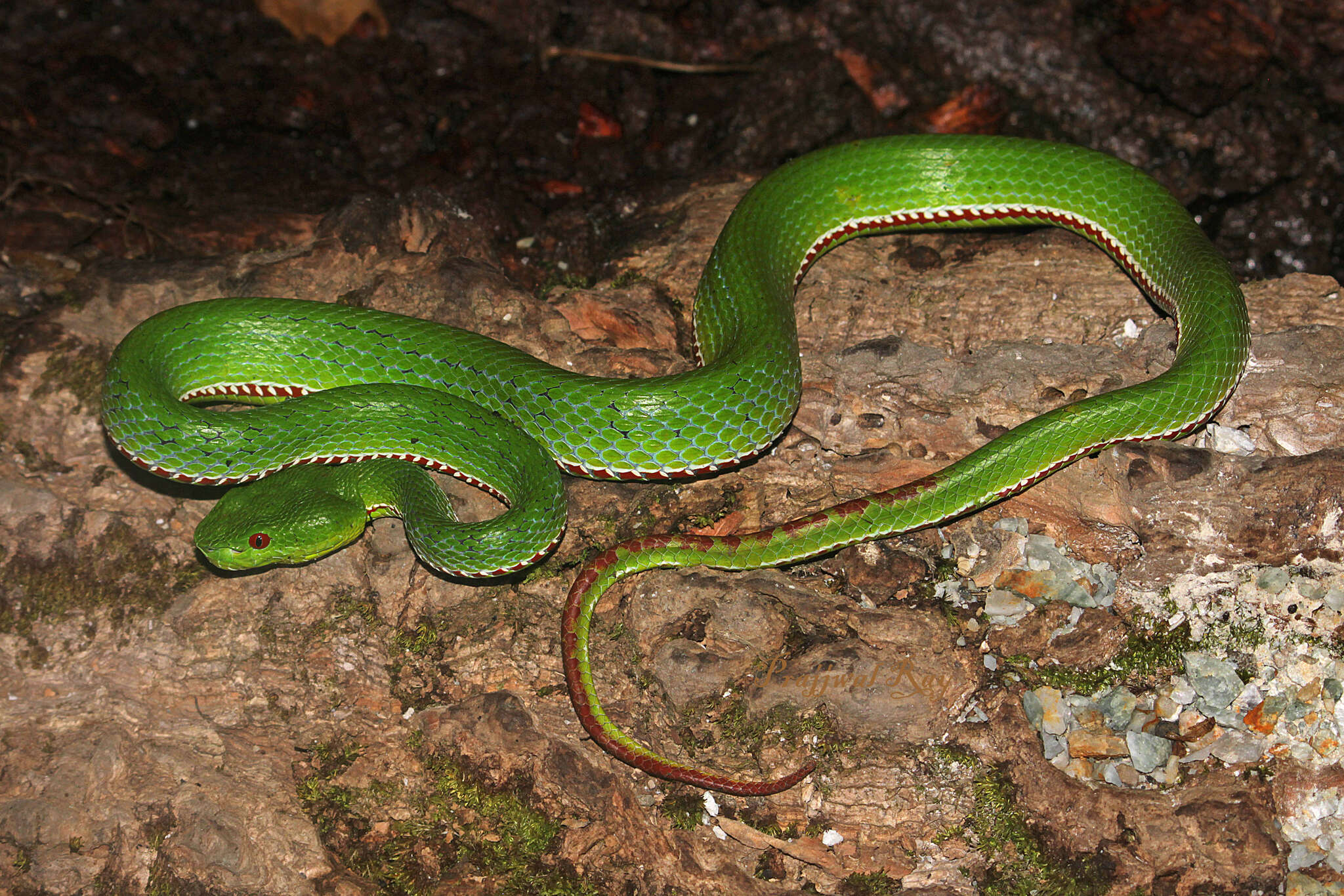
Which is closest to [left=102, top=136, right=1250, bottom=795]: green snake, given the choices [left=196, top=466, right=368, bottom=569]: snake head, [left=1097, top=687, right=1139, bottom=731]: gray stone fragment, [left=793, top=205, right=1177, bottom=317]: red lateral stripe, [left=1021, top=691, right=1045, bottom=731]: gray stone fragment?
[left=196, top=466, right=368, bottom=569]: snake head

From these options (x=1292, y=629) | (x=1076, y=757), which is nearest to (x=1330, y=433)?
(x=1292, y=629)

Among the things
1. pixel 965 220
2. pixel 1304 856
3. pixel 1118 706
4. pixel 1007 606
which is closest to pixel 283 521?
pixel 1007 606

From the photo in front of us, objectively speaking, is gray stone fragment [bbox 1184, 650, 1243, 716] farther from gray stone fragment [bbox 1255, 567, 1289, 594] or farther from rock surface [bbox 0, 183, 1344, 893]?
gray stone fragment [bbox 1255, 567, 1289, 594]

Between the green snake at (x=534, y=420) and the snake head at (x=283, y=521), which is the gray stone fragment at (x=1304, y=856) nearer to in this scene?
the green snake at (x=534, y=420)

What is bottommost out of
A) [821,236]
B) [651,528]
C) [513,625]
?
[513,625]

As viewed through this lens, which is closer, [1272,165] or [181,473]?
[181,473]

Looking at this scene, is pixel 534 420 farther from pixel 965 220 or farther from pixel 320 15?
pixel 320 15

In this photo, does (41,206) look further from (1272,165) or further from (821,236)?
(1272,165)
